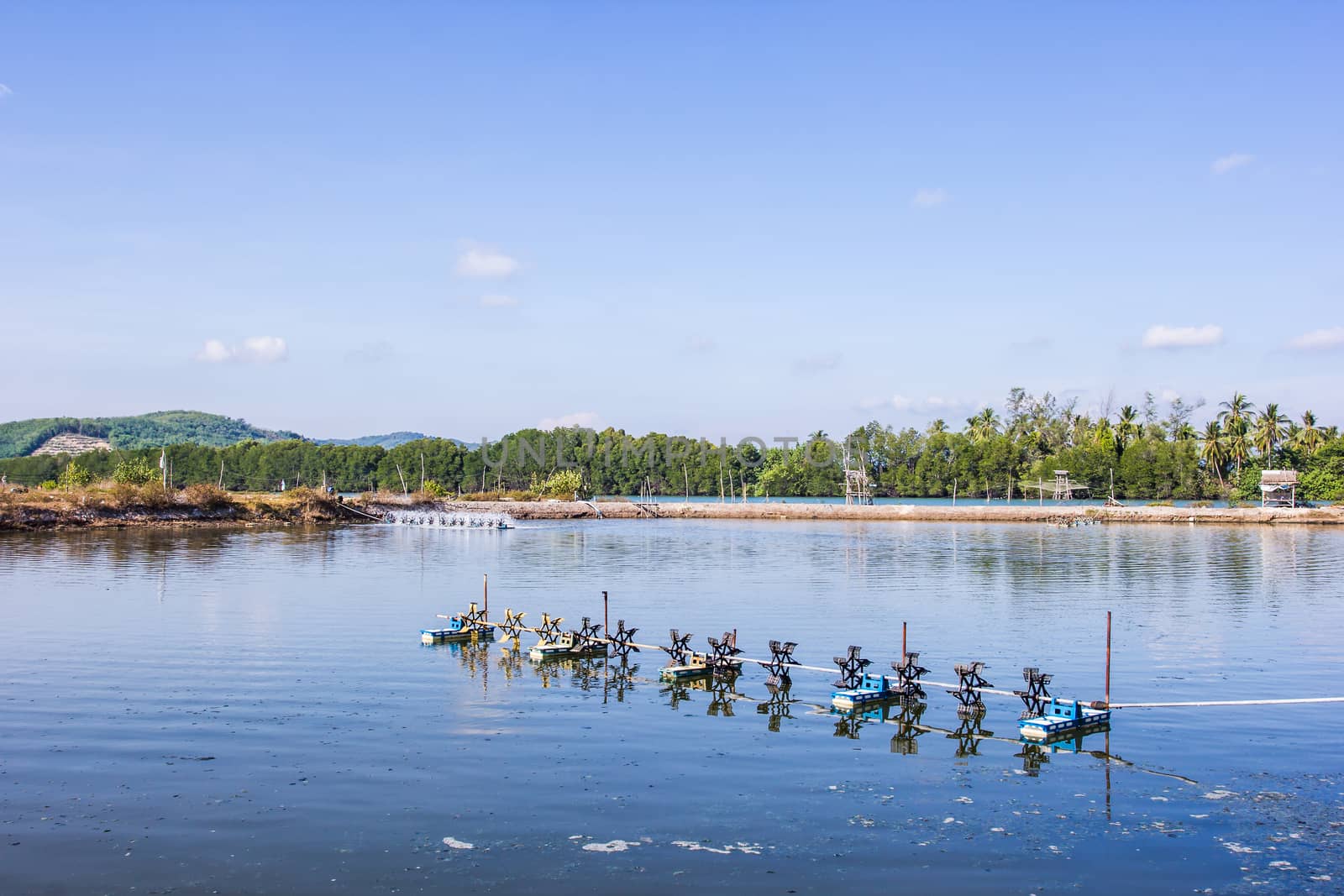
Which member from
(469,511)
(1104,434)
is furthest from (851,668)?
(1104,434)

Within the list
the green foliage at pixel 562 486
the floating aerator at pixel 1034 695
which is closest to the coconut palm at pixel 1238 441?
the green foliage at pixel 562 486

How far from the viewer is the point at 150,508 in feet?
341

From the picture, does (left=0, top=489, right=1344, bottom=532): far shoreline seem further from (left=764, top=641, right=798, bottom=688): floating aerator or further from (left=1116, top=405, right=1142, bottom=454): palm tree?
(left=764, top=641, right=798, bottom=688): floating aerator

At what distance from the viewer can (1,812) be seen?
1898 cm

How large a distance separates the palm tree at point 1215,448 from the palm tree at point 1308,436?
1007cm

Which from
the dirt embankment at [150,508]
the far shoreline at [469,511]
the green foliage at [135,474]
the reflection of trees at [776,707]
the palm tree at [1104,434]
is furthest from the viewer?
the palm tree at [1104,434]

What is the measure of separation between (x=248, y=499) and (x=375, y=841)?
10999cm

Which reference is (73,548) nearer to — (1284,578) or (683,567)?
(683,567)

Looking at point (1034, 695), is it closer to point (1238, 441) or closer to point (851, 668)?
point (851, 668)

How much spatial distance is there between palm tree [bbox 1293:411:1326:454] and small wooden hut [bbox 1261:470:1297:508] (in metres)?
25.2

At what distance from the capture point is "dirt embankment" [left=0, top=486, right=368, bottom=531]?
94438 millimetres

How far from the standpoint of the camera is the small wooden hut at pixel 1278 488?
131500 millimetres

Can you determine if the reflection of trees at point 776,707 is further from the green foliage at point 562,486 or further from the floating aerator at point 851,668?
the green foliage at point 562,486

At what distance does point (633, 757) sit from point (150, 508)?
317ft
